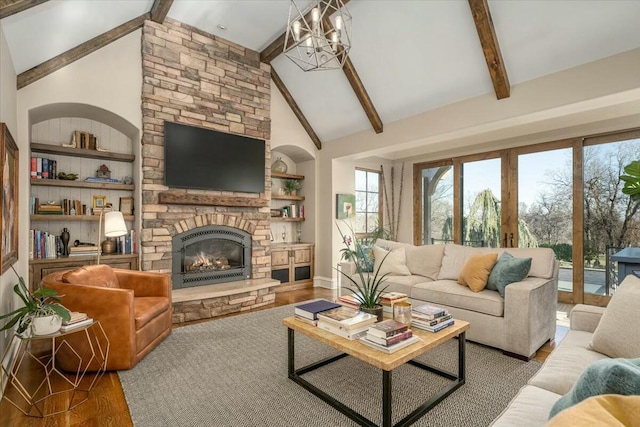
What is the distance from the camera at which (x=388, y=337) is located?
1.89 meters

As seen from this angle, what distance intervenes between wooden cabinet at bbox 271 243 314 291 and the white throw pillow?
5.77 ft

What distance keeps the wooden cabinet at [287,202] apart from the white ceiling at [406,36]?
5.01 feet

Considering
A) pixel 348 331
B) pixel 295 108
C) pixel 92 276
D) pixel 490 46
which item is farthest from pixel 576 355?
pixel 295 108

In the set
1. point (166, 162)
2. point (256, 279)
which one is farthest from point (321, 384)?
point (166, 162)

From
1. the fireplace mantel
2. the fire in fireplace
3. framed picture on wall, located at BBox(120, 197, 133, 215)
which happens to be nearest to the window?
the fireplace mantel

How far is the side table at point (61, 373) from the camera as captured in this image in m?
2.16

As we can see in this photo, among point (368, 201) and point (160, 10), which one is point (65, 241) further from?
point (368, 201)

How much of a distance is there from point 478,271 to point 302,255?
3.13 m

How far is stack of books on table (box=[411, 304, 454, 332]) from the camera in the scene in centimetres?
221

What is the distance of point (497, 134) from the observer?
506 cm

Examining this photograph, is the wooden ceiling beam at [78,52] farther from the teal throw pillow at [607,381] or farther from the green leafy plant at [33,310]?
the teal throw pillow at [607,381]

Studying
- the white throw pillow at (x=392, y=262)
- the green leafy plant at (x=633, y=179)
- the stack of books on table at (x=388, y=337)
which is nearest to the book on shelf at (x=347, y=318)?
the stack of books on table at (x=388, y=337)

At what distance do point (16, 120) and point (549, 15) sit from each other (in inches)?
202

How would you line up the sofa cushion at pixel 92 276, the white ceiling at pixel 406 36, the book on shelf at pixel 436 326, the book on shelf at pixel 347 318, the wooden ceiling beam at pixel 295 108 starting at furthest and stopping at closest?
the wooden ceiling beam at pixel 295 108 < the white ceiling at pixel 406 36 < the sofa cushion at pixel 92 276 < the book on shelf at pixel 436 326 < the book on shelf at pixel 347 318
